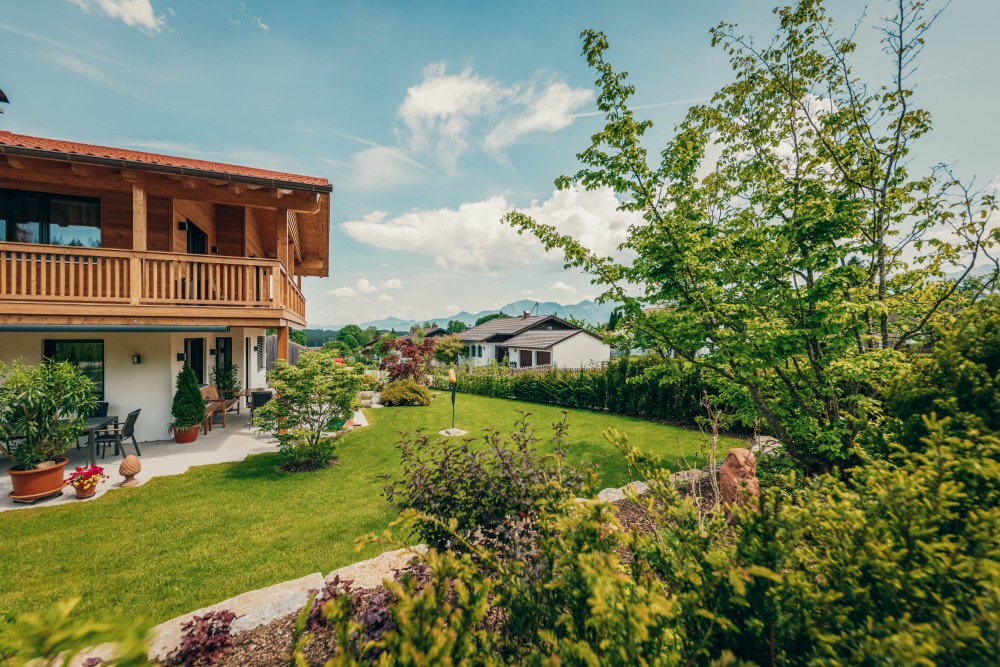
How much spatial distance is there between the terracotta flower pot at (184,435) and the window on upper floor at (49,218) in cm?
489

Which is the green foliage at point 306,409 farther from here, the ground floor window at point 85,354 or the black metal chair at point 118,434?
the ground floor window at point 85,354

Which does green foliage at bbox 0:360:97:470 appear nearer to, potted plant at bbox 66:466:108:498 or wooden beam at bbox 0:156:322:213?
potted plant at bbox 66:466:108:498

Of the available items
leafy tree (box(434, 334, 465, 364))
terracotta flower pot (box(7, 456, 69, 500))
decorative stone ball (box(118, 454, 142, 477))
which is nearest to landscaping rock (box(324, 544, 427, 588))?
decorative stone ball (box(118, 454, 142, 477))

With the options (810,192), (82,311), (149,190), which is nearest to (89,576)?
(82,311)

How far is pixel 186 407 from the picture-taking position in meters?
8.55

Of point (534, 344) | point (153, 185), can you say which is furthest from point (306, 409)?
point (534, 344)

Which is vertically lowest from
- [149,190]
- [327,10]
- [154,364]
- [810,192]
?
[154,364]

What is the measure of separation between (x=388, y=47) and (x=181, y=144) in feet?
33.5

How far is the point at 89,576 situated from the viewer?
12.7ft

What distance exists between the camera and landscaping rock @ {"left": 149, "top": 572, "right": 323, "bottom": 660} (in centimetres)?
278

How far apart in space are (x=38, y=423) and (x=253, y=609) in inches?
229

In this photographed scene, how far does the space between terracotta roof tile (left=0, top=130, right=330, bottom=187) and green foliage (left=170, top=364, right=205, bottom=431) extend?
464 centimetres

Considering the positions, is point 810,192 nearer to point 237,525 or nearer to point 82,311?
point 237,525

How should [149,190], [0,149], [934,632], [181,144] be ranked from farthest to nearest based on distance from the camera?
[181,144], [149,190], [0,149], [934,632]
